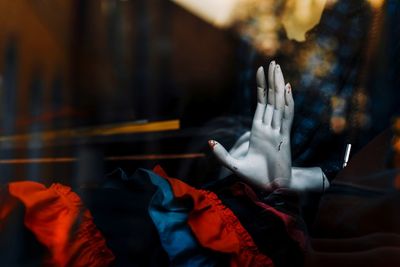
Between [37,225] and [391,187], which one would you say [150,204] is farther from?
[391,187]

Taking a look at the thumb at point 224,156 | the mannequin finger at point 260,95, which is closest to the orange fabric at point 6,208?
the thumb at point 224,156

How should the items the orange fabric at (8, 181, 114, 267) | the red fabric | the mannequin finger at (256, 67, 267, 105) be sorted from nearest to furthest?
1. the orange fabric at (8, 181, 114, 267)
2. the red fabric
3. the mannequin finger at (256, 67, 267, 105)

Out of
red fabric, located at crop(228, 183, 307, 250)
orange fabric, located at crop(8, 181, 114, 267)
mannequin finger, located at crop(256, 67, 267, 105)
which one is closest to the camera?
orange fabric, located at crop(8, 181, 114, 267)

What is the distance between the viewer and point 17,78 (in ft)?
4.69

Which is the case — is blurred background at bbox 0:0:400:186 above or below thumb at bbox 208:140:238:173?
above

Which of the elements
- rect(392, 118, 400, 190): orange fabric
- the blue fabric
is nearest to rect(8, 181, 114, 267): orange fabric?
the blue fabric

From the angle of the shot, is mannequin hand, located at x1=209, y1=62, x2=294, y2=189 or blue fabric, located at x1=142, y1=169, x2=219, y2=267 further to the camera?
mannequin hand, located at x1=209, y1=62, x2=294, y2=189

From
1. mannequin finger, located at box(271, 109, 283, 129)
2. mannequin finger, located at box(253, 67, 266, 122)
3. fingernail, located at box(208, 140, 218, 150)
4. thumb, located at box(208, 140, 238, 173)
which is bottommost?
thumb, located at box(208, 140, 238, 173)

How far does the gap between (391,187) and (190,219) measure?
56 cm

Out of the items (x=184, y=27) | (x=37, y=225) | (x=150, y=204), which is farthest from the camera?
(x=184, y=27)

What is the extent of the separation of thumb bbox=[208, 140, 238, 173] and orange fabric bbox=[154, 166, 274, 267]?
0.14 meters

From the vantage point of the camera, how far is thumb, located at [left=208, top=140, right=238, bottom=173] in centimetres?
157

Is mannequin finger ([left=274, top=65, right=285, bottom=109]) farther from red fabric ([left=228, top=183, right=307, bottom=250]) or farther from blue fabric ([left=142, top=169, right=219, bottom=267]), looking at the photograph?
blue fabric ([left=142, top=169, right=219, bottom=267])

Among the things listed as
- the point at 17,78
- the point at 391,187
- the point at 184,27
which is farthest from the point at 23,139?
the point at 391,187
